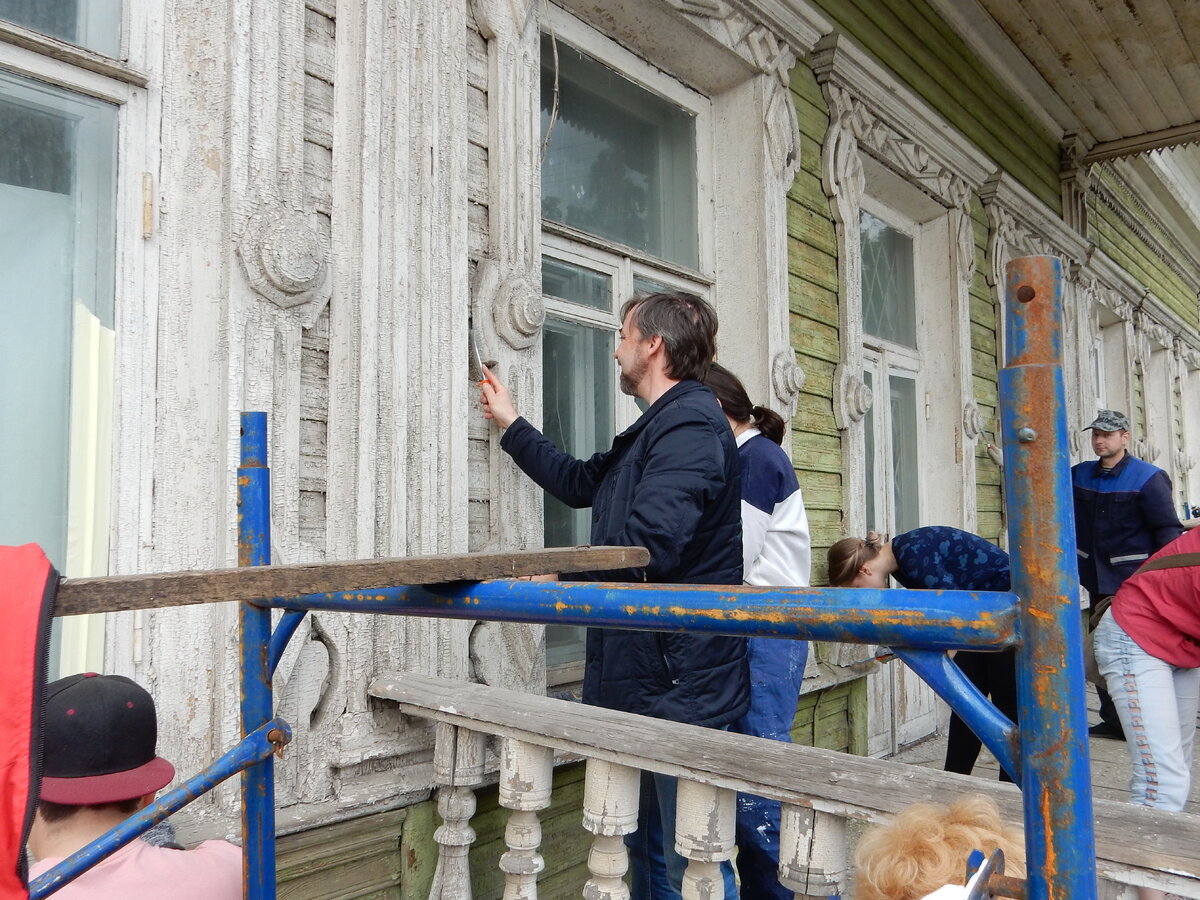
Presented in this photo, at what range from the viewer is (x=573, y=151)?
126 inches

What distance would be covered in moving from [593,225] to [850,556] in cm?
152

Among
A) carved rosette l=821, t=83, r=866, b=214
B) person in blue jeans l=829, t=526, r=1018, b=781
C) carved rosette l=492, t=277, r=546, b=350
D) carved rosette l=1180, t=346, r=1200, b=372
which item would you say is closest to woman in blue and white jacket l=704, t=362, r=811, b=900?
person in blue jeans l=829, t=526, r=1018, b=781

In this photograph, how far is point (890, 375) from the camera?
16.6 feet

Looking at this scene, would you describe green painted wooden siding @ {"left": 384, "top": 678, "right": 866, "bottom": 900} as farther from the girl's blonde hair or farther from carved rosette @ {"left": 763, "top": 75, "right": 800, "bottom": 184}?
carved rosette @ {"left": 763, "top": 75, "right": 800, "bottom": 184}

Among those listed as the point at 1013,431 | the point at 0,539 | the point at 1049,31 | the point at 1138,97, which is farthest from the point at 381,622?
the point at 1138,97

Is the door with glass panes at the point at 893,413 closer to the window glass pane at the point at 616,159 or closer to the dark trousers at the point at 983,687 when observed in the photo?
the dark trousers at the point at 983,687

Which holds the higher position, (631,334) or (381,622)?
(631,334)

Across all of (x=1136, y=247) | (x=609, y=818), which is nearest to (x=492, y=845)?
(x=609, y=818)

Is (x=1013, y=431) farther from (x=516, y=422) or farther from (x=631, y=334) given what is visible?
(x=516, y=422)

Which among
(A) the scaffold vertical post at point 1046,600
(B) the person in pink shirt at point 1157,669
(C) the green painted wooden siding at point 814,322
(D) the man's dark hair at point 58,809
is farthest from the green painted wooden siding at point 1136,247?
(D) the man's dark hair at point 58,809

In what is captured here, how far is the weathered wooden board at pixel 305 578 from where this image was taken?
795mm

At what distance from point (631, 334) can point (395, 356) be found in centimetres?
57

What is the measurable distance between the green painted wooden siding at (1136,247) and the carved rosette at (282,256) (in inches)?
288

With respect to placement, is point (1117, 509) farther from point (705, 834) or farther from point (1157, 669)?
point (705, 834)
